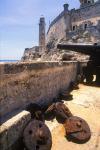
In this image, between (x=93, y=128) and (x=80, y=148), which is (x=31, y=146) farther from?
(x=93, y=128)

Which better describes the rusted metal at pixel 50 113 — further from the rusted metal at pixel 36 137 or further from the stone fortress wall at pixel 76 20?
the stone fortress wall at pixel 76 20

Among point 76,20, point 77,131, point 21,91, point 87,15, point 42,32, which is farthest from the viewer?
point 42,32

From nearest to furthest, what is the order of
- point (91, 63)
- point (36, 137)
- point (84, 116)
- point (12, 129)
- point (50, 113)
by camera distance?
point (12, 129)
point (36, 137)
point (50, 113)
point (84, 116)
point (91, 63)

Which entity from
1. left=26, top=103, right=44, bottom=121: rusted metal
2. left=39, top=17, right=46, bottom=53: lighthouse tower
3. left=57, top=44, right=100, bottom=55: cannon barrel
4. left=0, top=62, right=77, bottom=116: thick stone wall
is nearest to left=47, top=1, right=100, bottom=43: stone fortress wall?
left=39, top=17, right=46, bottom=53: lighthouse tower

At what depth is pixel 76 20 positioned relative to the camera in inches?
1773

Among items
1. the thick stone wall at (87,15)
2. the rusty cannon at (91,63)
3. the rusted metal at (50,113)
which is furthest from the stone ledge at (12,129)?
the thick stone wall at (87,15)

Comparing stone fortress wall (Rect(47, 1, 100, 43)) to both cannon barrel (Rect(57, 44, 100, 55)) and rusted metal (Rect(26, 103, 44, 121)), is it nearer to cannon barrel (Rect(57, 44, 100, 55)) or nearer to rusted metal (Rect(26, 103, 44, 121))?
cannon barrel (Rect(57, 44, 100, 55))

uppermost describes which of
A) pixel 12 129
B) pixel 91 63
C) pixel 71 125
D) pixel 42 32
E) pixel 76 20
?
pixel 76 20

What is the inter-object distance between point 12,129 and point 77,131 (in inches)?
53.3

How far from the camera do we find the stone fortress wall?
4078cm

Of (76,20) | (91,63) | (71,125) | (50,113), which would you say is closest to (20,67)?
(50,113)

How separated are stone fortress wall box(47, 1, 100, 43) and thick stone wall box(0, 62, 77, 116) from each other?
34513mm

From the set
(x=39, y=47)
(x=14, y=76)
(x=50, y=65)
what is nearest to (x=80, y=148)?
(x=14, y=76)

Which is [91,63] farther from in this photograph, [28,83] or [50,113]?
[28,83]
